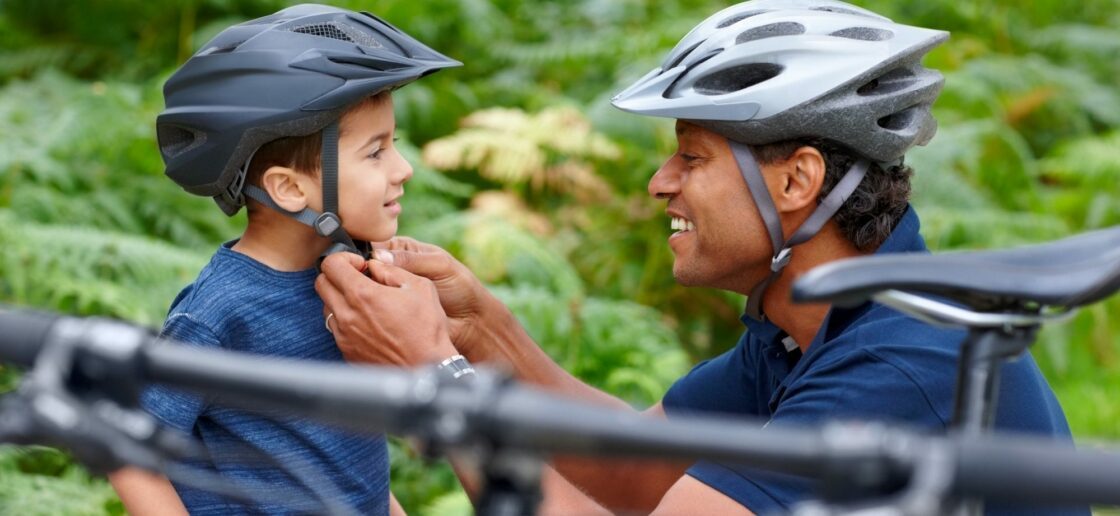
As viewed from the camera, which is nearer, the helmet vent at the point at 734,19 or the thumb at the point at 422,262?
the thumb at the point at 422,262

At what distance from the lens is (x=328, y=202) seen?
102 inches

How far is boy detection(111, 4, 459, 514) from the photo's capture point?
8.01 ft

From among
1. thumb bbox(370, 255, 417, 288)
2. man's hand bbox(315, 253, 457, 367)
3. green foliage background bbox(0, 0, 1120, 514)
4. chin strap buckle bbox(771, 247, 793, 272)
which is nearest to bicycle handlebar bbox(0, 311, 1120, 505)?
man's hand bbox(315, 253, 457, 367)

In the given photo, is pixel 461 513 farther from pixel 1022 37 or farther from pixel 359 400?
pixel 1022 37

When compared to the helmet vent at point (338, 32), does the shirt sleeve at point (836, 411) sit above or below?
below

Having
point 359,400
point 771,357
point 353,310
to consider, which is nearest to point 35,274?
point 353,310

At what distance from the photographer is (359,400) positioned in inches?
41.6

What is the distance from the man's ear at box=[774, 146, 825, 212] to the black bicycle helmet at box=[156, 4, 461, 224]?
80 cm

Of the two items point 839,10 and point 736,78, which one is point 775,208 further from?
point 839,10

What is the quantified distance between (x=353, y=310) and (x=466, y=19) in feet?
16.2

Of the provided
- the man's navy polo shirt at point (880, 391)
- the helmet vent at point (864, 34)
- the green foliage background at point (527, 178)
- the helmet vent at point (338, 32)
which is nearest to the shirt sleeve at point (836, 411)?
the man's navy polo shirt at point (880, 391)

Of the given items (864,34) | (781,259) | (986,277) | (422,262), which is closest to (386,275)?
(422,262)

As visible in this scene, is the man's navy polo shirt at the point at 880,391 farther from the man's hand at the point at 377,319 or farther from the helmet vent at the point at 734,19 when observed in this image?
the helmet vent at the point at 734,19

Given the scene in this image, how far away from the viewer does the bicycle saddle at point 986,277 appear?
1.25m
